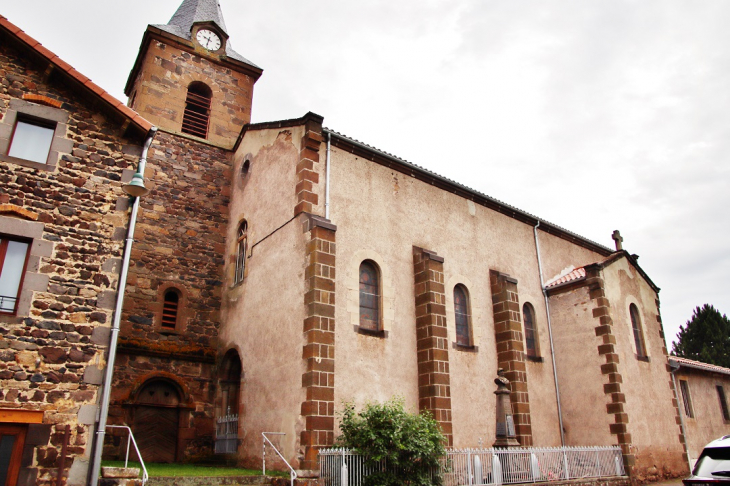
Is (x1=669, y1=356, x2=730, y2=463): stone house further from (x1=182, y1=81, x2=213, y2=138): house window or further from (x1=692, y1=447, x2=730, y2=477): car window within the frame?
(x1=182, y1=81, x2=213, y2=138): house window

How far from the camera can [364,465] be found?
34.8 ft

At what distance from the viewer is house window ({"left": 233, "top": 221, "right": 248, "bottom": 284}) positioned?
15305 millimetres

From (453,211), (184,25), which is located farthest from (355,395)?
(184,25)

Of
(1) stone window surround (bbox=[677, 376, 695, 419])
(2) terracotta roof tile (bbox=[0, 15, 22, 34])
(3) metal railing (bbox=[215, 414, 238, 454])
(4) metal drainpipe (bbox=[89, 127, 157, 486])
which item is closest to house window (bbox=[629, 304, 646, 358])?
(1) stone window surround (bbox=[677, 376, 695, 419])

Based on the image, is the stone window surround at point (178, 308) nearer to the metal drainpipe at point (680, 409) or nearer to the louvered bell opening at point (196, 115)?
the louvered bell opening at point (196, 115)

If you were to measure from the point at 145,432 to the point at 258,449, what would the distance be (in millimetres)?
3354

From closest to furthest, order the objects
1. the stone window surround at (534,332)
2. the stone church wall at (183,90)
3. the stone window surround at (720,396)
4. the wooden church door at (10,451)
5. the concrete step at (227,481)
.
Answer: the wooden church door at (10,451) < the concrete step at (227,481) < the stone church wall at (183,90) < the stone window surround at (534,332) < the stone window surround at (720,396)

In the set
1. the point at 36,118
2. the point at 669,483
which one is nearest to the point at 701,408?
the point at 669,483

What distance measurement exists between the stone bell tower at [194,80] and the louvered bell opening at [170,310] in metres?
5.32

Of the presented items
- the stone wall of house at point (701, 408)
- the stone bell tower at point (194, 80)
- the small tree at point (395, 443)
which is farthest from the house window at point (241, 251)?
the stone wall of house at point (701, 408)

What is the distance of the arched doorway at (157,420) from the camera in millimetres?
13500

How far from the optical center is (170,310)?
15055mm

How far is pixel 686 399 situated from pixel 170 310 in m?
19.7

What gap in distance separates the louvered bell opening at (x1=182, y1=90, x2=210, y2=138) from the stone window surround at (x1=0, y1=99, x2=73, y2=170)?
710 cm
